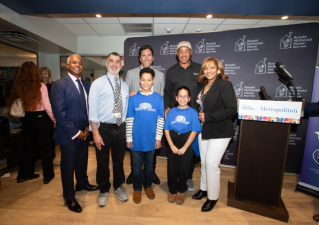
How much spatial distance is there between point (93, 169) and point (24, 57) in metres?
4.55

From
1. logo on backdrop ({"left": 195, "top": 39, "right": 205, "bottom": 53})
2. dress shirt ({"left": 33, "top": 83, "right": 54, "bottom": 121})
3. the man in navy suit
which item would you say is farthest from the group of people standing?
logo on backdrop ({"left": 195, "top": 39, "right": 205, "bottom": 53})

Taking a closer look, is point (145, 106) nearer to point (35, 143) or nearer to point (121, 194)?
point (121, 194)

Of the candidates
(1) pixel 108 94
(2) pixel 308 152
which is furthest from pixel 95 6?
(2) pixel 308 152

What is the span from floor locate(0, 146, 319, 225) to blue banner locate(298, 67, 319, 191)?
0.24m

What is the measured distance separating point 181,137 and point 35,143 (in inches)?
95.8

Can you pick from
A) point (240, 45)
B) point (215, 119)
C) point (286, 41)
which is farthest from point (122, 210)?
point (286, 41)

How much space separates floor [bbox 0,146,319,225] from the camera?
1.80 metres

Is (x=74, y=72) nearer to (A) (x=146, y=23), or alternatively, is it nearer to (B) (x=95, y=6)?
(B) (x=95, y=6)

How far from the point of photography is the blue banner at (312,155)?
2371mm

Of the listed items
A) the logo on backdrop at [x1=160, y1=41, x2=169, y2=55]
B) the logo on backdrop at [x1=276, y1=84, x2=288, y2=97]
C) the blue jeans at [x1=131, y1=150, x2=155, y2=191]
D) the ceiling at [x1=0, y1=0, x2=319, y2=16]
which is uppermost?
the ceiling at [x1=0, y1=0, x2=319, y2=16]

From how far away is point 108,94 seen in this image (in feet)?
6.15

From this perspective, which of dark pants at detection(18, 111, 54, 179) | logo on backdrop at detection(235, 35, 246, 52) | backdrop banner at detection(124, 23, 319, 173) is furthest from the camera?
logo on backdrop at detection(235, 35, 246, 52)

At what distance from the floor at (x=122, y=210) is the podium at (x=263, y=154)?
0.15 m

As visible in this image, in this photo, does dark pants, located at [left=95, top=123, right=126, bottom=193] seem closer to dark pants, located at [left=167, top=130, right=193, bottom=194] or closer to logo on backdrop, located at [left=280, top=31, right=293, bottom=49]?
dark pants, located at [left=167, top=130, right=193, bottom=194]
